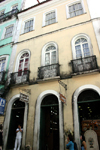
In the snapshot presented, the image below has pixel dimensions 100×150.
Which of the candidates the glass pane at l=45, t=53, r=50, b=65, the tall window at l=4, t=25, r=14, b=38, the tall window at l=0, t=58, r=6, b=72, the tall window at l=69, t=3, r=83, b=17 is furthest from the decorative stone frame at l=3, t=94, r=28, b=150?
the tall window at l=69, t=3, r=83, b=17

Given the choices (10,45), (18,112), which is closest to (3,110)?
(18,112)

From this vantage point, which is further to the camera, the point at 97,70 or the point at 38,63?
the point at 38,63

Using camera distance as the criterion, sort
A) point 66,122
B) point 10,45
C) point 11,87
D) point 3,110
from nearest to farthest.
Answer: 1. point 66,122
2. point 3,110
3. point 11,87
4. point 10,45

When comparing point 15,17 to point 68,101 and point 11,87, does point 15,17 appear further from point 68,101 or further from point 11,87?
point 68,101

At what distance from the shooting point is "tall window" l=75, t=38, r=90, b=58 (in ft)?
26.0

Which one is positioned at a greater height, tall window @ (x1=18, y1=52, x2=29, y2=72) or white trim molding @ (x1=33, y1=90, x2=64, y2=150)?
tall window @ (x1=18, y1=52, x2=29, y2=72)

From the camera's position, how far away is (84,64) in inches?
283

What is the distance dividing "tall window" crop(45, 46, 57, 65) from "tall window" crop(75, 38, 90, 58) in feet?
5.38

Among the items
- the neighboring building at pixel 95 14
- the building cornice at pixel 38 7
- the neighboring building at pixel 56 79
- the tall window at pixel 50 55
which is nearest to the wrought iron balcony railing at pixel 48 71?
the neighboring building at pixel 56 79

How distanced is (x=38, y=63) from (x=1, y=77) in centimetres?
330

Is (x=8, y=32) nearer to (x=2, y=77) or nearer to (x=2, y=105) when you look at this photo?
(x=2, y=77)

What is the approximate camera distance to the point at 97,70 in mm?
6613

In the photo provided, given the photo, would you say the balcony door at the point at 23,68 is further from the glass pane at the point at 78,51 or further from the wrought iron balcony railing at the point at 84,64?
the glass pane at the point at 78,51

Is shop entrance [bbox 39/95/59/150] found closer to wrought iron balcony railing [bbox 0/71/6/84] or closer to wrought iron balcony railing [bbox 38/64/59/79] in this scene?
wrought iron balcony railing [bbox 38/64/59/79]
